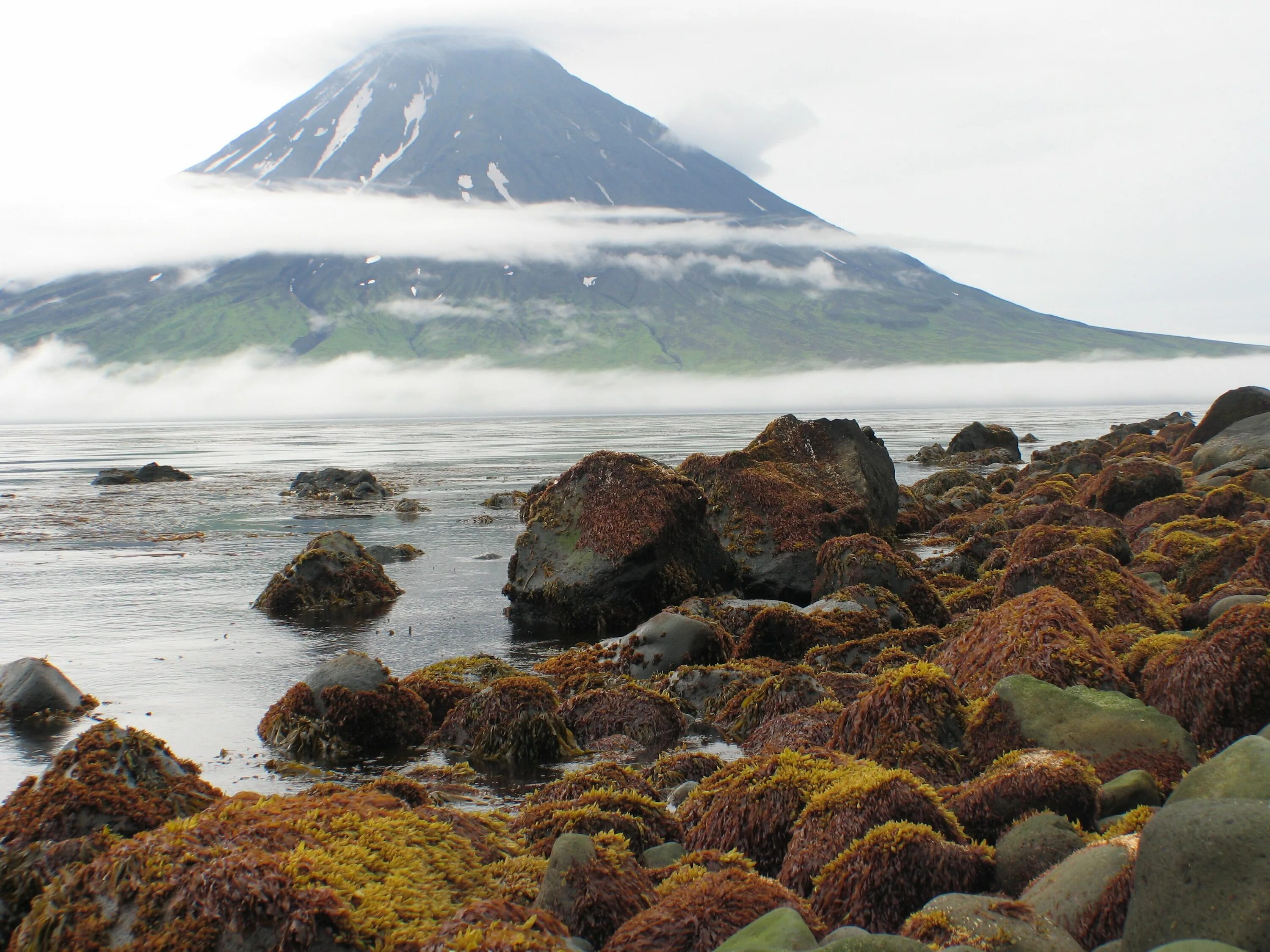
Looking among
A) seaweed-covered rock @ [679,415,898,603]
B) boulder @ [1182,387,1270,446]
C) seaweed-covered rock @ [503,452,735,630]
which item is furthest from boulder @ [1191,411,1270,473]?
seaweed-covered rock @ [503,452,735,630]

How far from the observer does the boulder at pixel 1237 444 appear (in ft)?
96.5

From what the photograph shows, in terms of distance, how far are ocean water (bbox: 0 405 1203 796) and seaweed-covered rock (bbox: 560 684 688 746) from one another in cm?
179

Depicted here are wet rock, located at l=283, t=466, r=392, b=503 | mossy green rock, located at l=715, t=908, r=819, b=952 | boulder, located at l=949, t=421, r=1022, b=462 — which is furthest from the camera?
boulder, located at l=949, t=421, r=1022, b=462

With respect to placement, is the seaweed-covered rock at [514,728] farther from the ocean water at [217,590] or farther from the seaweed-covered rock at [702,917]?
the seaweed-covered rock at [702,917]

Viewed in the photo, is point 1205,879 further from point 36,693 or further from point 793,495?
point 793,495

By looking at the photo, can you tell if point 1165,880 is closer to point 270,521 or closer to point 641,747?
point 641,747

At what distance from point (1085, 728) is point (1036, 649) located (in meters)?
1.71

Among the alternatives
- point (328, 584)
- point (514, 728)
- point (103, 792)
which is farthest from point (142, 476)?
point (103, 792)

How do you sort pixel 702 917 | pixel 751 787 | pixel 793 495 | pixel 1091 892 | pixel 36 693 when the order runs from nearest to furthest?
pixel 1091 892 → pixel 702 917 → pixel 751 787 → pixel 36 693 → pixel 793 495

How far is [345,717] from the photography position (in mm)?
10727

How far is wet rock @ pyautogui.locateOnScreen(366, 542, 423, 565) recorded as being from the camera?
24.2 meters

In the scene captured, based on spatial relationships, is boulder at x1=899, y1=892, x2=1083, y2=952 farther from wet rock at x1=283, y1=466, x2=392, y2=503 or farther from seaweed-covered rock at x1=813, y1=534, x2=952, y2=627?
wet rock at x1=283, y1=466, x2=392, y2=503

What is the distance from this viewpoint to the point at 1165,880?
13.3 feet

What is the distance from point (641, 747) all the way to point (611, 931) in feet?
17.2
